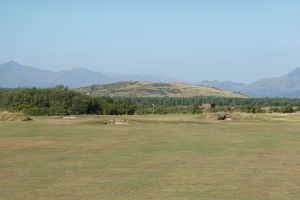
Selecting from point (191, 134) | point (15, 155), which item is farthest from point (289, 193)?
point (191, 134)

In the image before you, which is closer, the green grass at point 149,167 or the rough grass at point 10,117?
the green grass at point 149,167

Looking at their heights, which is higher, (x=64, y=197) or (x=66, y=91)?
(x=66, y=91)

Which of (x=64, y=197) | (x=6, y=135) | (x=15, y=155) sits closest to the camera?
(x=64, y=197)

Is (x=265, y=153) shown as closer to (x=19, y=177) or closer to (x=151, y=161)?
(x=151, y=161)

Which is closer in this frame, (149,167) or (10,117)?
(149,167)

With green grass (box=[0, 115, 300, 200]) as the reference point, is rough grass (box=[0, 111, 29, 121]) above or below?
above

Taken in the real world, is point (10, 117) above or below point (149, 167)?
above

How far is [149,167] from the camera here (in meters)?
20.8

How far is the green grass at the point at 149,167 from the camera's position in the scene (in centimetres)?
1559

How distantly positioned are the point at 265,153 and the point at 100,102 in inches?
2517

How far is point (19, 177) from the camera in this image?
18.2 meters

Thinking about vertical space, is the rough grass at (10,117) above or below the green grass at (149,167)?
above

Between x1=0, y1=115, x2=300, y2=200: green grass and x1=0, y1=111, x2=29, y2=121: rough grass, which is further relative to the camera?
x1=0, y1=111, x2=29, y2=121: rough grass

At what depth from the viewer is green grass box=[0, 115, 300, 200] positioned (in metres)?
15.6
